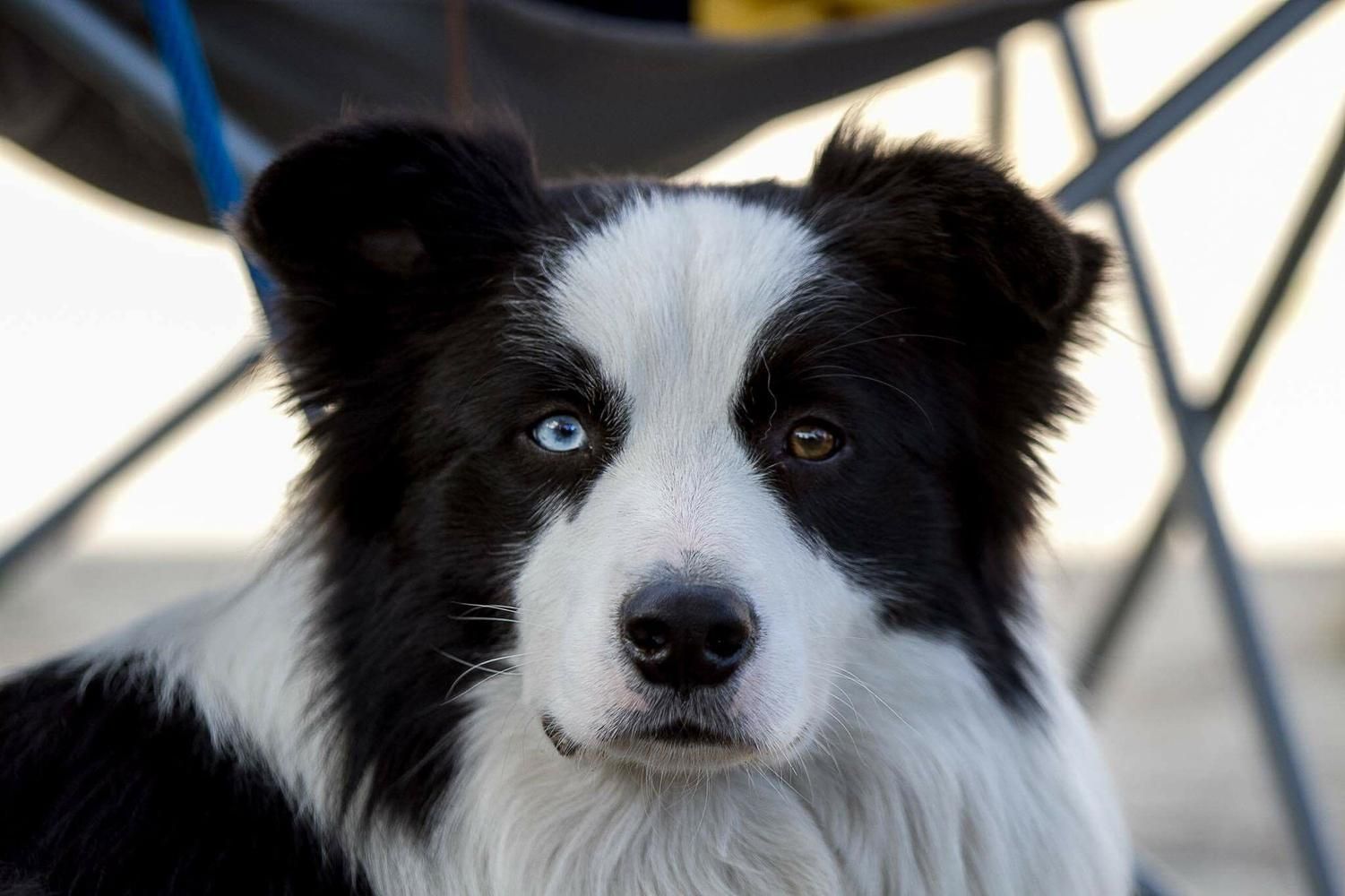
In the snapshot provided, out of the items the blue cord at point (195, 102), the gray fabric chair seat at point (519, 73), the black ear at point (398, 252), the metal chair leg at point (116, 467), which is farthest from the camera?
the metal chair leg at point (116, 467)

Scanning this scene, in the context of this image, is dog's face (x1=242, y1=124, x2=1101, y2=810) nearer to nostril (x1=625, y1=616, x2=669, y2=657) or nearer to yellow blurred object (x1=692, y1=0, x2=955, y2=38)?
nostril (x1=625, y1=616, x2=669, y2=657)

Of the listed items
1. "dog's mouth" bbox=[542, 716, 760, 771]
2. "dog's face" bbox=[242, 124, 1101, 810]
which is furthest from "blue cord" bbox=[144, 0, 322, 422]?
"dog's mouth" bbox=[542, 716, 760, 771]

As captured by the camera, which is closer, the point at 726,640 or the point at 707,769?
the point at 726,640

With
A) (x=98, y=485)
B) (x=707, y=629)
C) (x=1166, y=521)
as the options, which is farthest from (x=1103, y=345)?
(x=98, y=485)

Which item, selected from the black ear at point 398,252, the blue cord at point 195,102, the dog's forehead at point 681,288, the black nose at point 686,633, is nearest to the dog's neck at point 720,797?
the black nose at point 686,633

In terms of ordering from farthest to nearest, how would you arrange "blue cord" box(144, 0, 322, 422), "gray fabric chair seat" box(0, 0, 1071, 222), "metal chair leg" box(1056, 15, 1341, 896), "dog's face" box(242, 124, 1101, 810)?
"gray fabric chair seat" box(0, 0, 1071, 222), "metal chair leg" box(1056, 15, 1341, 896), "blue cord" box(144, 0, 322, 422), "dog's face" box(242, 124, 1101, 810)

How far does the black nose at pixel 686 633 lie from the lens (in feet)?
6.51

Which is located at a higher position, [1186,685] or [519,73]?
[519,73]

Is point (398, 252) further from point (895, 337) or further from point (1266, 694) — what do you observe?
point (1266, 694)

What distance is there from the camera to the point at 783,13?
12.7ft

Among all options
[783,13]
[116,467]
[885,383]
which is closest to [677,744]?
[885,383]

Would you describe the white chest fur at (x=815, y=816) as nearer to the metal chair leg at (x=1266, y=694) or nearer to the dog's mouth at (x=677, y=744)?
the dog's mouth at (x=677, y=744)

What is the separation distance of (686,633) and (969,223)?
2.74 feet

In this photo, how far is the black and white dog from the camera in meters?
2.26
